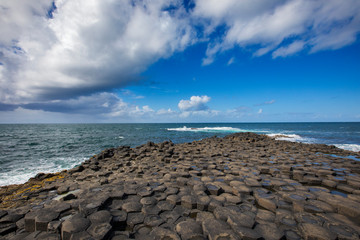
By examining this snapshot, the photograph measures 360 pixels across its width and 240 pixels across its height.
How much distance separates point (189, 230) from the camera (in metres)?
2.85

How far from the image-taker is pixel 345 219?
3.19m

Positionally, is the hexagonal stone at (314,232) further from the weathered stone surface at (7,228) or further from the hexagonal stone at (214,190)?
the weathered stone surface at (7,228)

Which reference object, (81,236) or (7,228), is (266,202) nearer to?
(81,236)

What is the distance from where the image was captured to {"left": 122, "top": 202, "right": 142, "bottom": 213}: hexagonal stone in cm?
360

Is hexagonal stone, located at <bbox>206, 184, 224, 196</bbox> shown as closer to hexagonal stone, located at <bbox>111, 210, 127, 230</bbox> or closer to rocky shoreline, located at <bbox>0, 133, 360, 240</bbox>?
rocky shoreline, located at <bbox>0, 133, 360, 240</bbox>

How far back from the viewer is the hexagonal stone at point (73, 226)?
2.69m

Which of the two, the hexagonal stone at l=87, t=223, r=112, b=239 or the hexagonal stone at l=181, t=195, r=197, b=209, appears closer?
the hexagonal stone at l=87, t=223, r=112, b=239

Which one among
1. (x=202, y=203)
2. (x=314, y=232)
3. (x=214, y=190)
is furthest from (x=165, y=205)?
(x=314, y=232)

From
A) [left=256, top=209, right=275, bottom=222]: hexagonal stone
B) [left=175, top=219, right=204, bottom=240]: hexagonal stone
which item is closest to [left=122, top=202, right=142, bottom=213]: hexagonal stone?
[left=175, top=219, right=204, bottom=240]: hexagonal stone

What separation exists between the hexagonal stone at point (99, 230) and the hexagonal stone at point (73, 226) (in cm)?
12

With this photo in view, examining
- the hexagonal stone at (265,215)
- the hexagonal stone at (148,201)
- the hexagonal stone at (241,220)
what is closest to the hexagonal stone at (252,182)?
the hexagonal stone at (265,215)

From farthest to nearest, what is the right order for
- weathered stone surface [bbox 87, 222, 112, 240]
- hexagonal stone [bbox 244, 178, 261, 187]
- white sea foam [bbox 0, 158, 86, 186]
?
white sea foam [bbox 0, 158, 86, 186], hexagonal stone [bbox 244, 178, 261, 187], weathered stone surface [bbox 87, 222, 112, 240]

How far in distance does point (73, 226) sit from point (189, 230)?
2.03 metres

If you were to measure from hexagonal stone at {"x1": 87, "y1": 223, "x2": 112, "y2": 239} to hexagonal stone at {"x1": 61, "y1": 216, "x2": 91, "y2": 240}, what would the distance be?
121 mm
